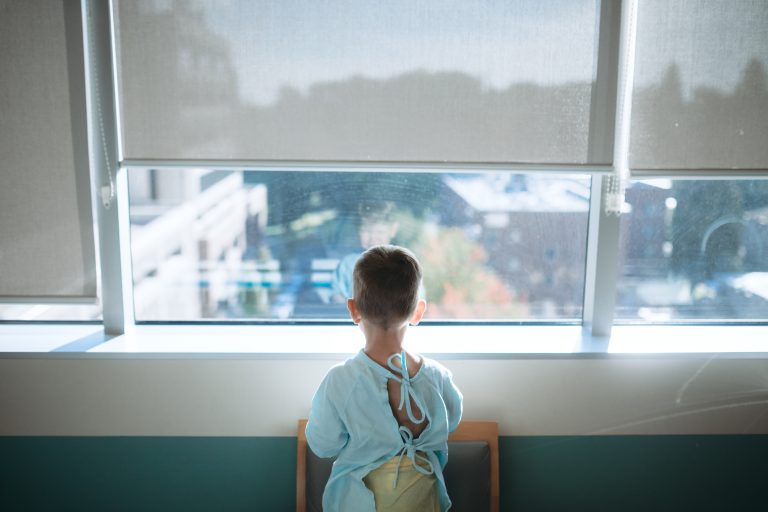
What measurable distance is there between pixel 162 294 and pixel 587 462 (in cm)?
168

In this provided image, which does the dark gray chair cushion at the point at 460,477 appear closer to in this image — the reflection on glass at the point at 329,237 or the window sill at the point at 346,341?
the window sill at the point at 346,341

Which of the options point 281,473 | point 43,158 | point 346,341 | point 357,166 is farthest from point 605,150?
point 43,158

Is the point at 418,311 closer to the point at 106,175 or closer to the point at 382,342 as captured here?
the point at 382,342

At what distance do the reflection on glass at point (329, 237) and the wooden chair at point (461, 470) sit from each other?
0.51 m

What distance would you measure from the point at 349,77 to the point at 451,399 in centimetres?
109

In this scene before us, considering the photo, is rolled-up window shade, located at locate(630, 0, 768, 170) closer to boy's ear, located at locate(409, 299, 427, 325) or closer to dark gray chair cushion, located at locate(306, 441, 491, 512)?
boy's ear, located at locate(409, 299, 427, 325)

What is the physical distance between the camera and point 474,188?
2.37 metres

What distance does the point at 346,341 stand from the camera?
2316 millimetres

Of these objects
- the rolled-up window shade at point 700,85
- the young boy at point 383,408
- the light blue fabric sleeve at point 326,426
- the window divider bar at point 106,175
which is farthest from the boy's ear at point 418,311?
the window divider bar at point 106,175

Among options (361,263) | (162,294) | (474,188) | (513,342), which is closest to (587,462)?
(513,342)

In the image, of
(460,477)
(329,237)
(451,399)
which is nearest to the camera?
(451,399)

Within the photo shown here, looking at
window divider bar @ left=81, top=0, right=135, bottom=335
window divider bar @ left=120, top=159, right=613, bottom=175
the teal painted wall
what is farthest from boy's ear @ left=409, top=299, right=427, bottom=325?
window divider bar @ left=81, top=0, right=135, bottom=335

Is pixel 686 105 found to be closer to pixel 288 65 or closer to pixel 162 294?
pixel 288 65

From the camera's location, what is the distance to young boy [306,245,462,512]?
1.70 metres
